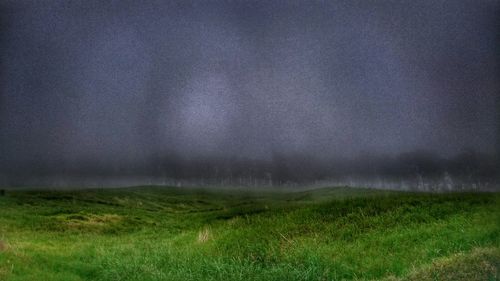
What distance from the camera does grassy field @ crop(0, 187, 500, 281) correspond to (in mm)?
11148

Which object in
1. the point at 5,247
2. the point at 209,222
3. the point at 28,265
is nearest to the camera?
the point at 28,265

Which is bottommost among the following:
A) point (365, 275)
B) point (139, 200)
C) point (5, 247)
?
point (365, 275)

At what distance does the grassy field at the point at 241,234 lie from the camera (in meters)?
11.1

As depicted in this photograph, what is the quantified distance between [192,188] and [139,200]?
1.64 metres

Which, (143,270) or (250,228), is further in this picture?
(250,228)

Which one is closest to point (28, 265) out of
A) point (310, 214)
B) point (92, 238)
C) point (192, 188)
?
point (92, 238)

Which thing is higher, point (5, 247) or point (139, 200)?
point (139, 200)

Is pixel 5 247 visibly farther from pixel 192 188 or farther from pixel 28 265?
pixel 192 188

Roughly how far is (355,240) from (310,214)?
5.74 feet

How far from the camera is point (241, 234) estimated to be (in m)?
13.6

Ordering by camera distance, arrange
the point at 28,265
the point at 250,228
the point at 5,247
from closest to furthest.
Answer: the point at 28,265, the point at 5,247, the point at 250,228

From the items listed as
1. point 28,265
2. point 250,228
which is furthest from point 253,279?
point 28,265

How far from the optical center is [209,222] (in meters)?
14.8

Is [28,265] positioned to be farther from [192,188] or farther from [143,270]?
[192,188]
